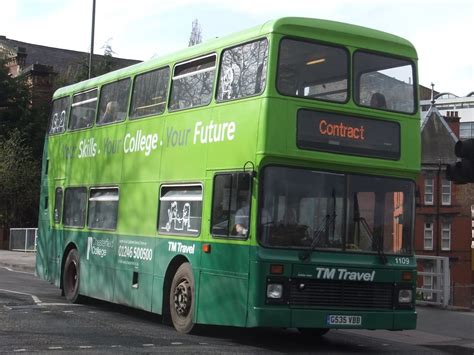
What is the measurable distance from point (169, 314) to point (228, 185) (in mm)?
2542

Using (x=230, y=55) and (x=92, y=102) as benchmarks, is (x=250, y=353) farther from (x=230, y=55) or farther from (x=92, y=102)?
(x=92, y=102)


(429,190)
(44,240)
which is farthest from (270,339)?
(429,190)

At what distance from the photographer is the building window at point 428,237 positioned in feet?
190

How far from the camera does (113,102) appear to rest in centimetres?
1473

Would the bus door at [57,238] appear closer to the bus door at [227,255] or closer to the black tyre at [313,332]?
the black tyre at [313,332]

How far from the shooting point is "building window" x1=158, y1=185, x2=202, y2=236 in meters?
11.5

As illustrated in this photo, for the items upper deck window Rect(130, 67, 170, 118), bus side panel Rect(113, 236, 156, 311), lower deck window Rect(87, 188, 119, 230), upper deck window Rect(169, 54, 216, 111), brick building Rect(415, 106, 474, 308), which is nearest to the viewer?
upper deck window Rect(169, 54, 216, 111)

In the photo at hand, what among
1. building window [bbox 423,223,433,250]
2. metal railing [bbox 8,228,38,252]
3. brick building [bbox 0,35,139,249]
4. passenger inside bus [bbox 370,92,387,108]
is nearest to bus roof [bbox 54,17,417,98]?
passenger inside bus [bbox 370,92,387,108]

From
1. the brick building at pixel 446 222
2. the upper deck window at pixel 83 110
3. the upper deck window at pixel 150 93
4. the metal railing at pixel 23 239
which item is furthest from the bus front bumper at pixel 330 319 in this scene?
the brick building at pixel 446 222

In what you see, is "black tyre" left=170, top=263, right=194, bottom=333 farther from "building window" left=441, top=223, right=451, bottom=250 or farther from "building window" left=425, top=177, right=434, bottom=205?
"building window" left=441, top=223, right=451, bottom=250

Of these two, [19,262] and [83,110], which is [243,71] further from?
[19,262]

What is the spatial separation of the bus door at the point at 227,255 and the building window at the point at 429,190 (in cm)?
4834

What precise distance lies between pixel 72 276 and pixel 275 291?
22.6ft

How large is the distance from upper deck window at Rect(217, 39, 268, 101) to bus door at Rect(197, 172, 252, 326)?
116 cm
